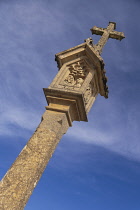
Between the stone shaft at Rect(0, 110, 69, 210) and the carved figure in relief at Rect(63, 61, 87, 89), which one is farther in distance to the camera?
the carved figure in relief at Rect(63, 61, 87, 89)

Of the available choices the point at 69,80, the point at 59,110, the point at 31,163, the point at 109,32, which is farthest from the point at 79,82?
the point at 109,32

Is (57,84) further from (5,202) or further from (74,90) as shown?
(5,202)

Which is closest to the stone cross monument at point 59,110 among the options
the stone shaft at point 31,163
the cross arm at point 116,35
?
Answer: the stone shaft at point 31,163

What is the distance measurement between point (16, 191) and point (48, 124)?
1.51 m

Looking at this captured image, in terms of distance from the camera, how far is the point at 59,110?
5125mm

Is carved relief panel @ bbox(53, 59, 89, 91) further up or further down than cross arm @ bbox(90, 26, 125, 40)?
further down

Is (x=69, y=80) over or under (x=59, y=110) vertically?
over

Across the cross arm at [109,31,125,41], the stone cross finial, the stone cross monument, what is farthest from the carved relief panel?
the cross arm at [109,31,125,41]

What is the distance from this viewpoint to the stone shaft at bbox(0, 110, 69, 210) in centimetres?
374

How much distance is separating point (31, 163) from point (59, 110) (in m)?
1.42

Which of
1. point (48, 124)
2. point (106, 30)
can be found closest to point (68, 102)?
point (48, 124)

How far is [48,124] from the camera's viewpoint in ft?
15.9

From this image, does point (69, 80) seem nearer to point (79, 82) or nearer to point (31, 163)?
point (79, 82)

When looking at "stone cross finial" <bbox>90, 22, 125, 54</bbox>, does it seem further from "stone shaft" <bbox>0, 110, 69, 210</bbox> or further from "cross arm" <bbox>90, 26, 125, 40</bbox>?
"stone shaft" <bbox>0, 110, 69, 210</bbox>
